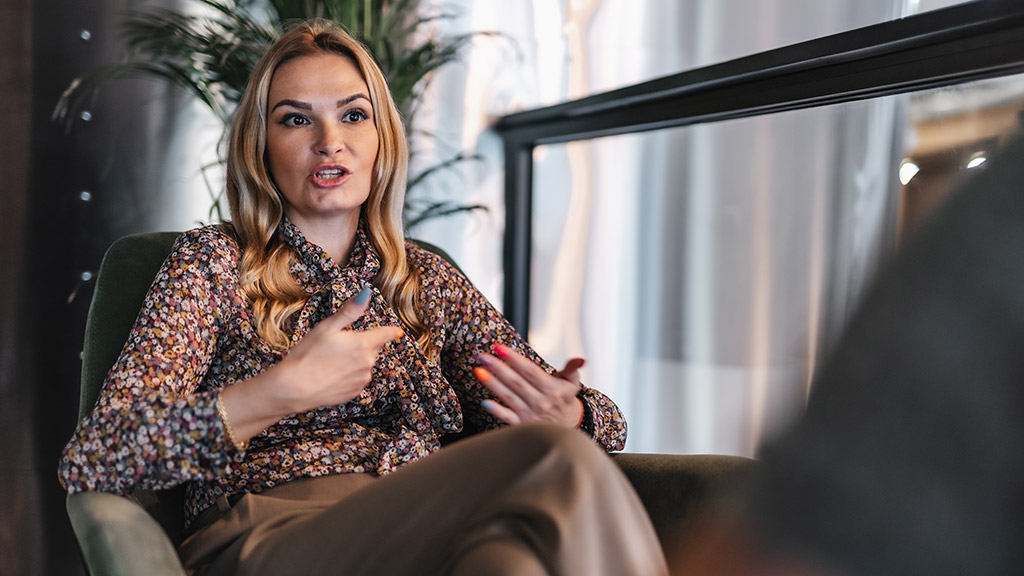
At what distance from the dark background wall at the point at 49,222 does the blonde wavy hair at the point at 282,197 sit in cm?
78

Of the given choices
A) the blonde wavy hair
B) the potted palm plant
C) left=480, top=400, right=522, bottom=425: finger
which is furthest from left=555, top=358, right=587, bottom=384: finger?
the potted palm plant

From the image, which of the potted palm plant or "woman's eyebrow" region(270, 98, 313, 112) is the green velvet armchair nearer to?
"woman's eyebrow" region(270, 98, 313, 112)

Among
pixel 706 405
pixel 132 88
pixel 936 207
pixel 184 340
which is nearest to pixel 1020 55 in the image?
pixel 936 207

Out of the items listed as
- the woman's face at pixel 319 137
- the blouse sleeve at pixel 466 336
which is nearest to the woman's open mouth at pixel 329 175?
the woman's face at pixel 319 137

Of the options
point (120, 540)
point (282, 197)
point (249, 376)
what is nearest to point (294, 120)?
point (282, 197)

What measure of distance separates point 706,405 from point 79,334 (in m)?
1.49

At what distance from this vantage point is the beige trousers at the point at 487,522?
899mm

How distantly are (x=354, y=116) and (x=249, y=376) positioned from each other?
0.49 m

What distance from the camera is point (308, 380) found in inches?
46.4

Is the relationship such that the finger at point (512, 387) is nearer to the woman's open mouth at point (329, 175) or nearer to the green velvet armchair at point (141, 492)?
the green velvet armchair at point (141, 492)

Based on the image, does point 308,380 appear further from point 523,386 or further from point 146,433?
point 523,386

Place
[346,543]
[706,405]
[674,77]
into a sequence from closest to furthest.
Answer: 1. [346,543]
2. [674,77]
3. [706,405]

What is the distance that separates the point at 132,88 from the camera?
2.24 m

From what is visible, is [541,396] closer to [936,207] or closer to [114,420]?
[114,420]
